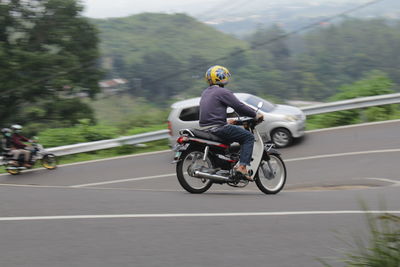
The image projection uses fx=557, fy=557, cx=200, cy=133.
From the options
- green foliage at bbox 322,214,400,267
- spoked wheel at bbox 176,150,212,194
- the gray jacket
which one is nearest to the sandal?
spoked wheel at bbox 176,150,212,194

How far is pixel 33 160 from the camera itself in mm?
15141

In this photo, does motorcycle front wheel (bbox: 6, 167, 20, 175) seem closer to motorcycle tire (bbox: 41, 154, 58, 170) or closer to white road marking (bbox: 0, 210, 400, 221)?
motorcycle tire (bbox: 41, 154, 58, 170)

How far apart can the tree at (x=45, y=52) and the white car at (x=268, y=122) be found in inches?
623

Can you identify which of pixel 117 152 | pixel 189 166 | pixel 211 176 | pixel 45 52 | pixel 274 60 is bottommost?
pixel 211 176

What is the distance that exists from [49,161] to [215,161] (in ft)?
25.8

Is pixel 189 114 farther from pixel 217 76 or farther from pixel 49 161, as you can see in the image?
pixel 217 76

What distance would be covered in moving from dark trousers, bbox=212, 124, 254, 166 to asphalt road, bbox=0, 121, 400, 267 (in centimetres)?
61

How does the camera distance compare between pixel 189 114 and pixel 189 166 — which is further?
pixel 189 114

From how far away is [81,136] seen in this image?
61.1 feet

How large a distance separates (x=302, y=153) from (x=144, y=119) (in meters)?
10.3

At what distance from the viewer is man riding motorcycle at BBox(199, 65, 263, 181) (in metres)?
8.23

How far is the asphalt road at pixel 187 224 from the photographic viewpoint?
523 cm

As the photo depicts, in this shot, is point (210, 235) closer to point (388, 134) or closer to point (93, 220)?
point (93, 220)

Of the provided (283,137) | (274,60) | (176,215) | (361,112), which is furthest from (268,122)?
(274,60)
